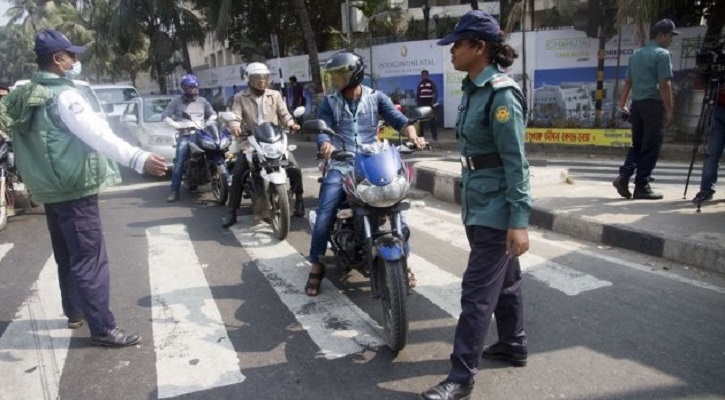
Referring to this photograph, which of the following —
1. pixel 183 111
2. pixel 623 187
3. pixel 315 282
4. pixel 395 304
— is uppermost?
pixel 183 111

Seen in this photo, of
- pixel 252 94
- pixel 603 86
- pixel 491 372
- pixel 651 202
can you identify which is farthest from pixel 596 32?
pixel 491 372

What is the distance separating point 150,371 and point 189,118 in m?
5.61

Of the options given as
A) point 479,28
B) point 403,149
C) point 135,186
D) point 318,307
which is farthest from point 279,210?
point 135,186

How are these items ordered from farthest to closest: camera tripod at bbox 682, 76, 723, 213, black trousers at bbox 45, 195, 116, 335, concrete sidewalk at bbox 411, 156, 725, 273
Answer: camera tripod at bbox 682, 76, 723, 213 → concrete sidewalk at bbox 411, 156, 725, 273 → black trousers at bbox 45, 195, 116, 335

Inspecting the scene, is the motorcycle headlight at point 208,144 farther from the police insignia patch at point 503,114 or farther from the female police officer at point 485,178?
the police insignia patch at point 503,114

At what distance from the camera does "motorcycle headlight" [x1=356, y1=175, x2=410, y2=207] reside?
368 cm

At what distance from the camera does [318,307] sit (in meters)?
4.30

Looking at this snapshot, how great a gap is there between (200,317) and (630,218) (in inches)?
174

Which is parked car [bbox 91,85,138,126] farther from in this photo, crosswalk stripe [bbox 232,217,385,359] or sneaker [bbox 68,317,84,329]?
sneaker [bbox 68,317,84,329]

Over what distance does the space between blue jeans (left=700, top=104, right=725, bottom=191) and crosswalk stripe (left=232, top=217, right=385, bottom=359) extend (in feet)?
14.4

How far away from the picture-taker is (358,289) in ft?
15.3

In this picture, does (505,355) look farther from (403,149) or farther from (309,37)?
(309,37)

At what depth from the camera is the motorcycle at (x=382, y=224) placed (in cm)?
340

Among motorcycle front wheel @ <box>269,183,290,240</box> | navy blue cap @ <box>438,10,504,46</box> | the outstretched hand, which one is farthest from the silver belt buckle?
motorcycle front wheel @ <box>269,183,290,240</box>
